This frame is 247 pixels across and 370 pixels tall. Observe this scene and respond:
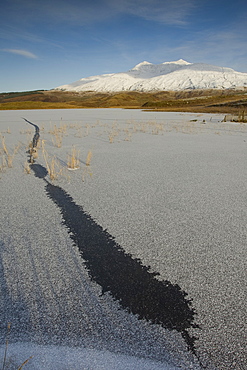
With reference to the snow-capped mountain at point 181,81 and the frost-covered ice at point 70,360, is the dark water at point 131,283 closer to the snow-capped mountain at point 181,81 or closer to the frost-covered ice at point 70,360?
the frost-covered ice at point 70,360

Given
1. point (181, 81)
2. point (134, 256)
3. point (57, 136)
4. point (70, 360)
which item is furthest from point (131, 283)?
point (181, 81)

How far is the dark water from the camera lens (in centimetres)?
106

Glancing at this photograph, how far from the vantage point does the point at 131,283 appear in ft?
4.17

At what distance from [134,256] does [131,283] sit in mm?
239

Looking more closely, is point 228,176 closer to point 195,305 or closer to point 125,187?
point 125,187

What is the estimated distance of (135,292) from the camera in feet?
3.96

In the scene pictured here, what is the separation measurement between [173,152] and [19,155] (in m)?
3.05

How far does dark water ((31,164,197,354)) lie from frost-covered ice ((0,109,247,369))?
4 cm

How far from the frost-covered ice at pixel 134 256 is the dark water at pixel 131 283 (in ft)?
0.12

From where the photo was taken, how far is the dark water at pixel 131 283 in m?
1.06

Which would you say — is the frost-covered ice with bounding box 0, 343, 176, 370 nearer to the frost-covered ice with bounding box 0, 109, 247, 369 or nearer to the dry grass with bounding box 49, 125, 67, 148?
the frost-covered ice with bounding box 0, 109, 247, 369

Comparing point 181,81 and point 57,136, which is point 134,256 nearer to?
point 57,136

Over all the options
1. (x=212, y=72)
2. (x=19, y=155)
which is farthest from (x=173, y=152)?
(x=212, y=72)

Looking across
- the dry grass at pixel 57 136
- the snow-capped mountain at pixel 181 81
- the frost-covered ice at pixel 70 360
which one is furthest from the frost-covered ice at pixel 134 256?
the snow-capped mountain at pixel 181 81
